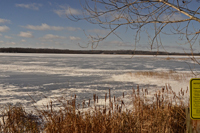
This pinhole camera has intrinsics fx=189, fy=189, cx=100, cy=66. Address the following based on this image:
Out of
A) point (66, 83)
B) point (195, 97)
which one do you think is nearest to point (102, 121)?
point (195, 97)

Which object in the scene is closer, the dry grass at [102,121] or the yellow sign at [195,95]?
the yellow sign at [195,95]

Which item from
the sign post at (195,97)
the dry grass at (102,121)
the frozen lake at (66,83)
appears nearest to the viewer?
the sign post at (195,97)

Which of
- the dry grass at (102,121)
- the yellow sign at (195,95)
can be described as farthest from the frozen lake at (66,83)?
the yellow sign at (195,95)

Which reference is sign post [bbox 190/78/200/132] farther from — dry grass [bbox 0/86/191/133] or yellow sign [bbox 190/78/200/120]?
dry grass [bbox 0/86/191/133]

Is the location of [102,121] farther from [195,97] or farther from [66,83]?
[66,83]

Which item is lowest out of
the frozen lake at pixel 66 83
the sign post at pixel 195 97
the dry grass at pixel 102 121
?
the frozen lake at pixel 66 83

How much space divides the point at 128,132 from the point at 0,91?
25.2ft

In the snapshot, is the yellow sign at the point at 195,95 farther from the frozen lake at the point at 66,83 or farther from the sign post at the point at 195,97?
the frozen lake at the point at 66,83

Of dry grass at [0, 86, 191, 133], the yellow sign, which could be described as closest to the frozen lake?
dry grass at [0, 86, 191, 133]

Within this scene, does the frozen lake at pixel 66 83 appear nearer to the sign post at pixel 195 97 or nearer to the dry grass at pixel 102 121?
the dry grass at pixel 102 121

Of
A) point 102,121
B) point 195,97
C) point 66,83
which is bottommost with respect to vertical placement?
point 66,83

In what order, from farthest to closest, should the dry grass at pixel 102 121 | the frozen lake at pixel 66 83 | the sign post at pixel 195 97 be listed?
the frozen lake at pixel 66 83 → the dry grass at pixel 102 121 → the sign post at pixel 195 97

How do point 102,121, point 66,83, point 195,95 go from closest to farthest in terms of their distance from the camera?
point 195,95 < point 102,121 < point 66,83

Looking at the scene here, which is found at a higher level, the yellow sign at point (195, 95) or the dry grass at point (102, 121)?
the yellow sign at point (195, 95)
